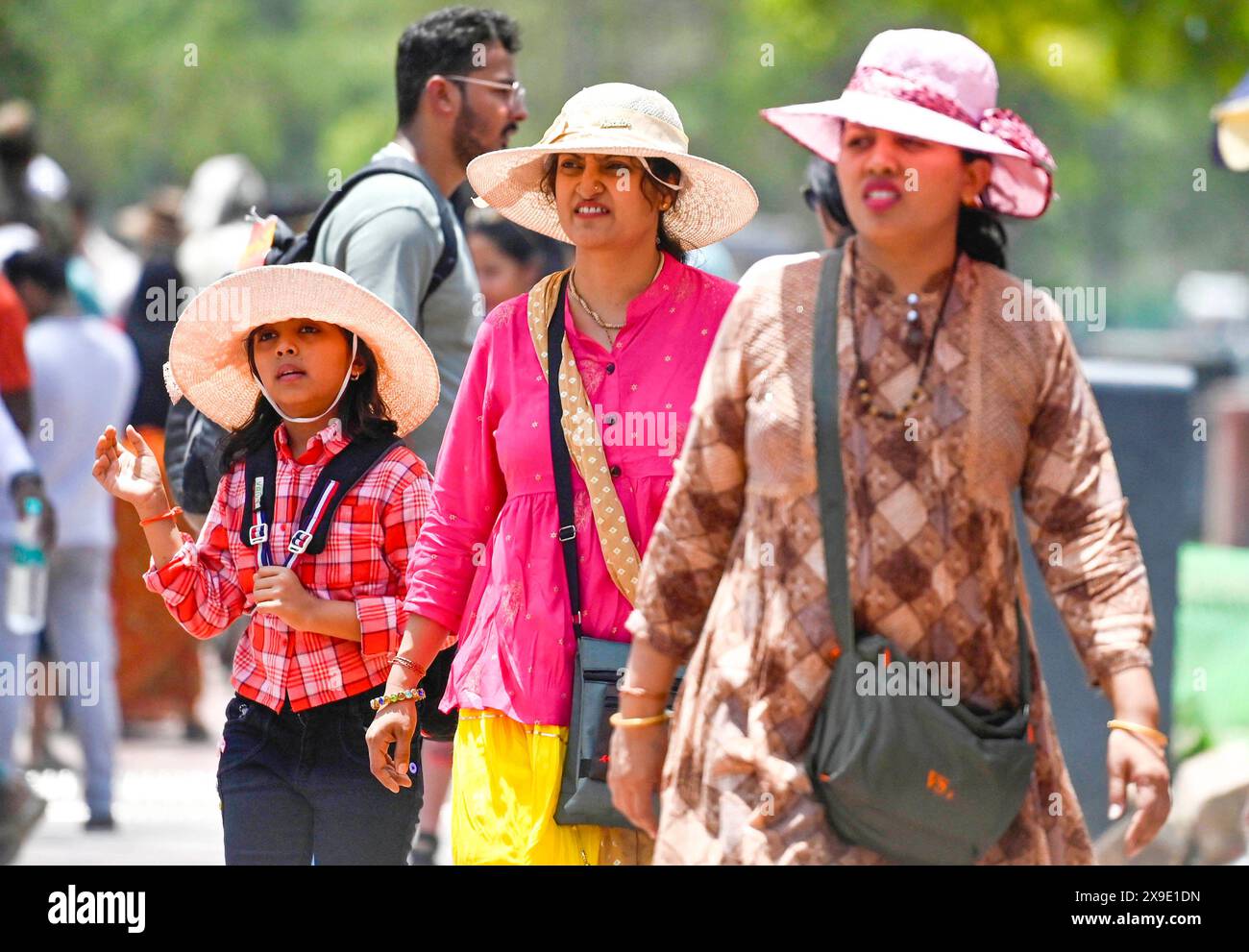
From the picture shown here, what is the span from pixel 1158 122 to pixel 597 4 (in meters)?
11.4

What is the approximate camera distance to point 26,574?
320 inches

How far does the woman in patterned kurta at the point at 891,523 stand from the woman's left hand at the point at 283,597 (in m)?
1.17

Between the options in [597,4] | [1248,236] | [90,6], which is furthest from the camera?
[1248,236]

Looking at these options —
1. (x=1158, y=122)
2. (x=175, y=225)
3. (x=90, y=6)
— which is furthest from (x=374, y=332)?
(x=1158, y=122)

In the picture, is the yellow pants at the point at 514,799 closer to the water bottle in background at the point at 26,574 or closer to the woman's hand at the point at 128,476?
the woman's hand at the point at 128,476

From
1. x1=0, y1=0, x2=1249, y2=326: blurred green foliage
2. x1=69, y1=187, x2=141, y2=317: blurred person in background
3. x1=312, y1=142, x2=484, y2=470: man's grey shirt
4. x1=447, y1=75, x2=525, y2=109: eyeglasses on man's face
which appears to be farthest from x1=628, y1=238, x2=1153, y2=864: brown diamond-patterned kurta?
x1=0, y1=0, x2=1249, y2=326: blurred green foliage

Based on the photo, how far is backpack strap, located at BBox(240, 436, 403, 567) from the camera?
186 inches

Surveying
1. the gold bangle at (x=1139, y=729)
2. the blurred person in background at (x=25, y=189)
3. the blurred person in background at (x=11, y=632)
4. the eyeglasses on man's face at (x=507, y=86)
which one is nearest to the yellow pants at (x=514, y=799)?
the gold bangle at (x=1139, y=729)

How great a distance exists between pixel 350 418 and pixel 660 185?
0.89m

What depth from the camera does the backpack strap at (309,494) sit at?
4.73 m

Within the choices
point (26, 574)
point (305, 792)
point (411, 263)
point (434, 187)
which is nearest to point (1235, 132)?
point (434, 187)

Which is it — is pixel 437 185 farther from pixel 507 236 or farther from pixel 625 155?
pixel 507 236
